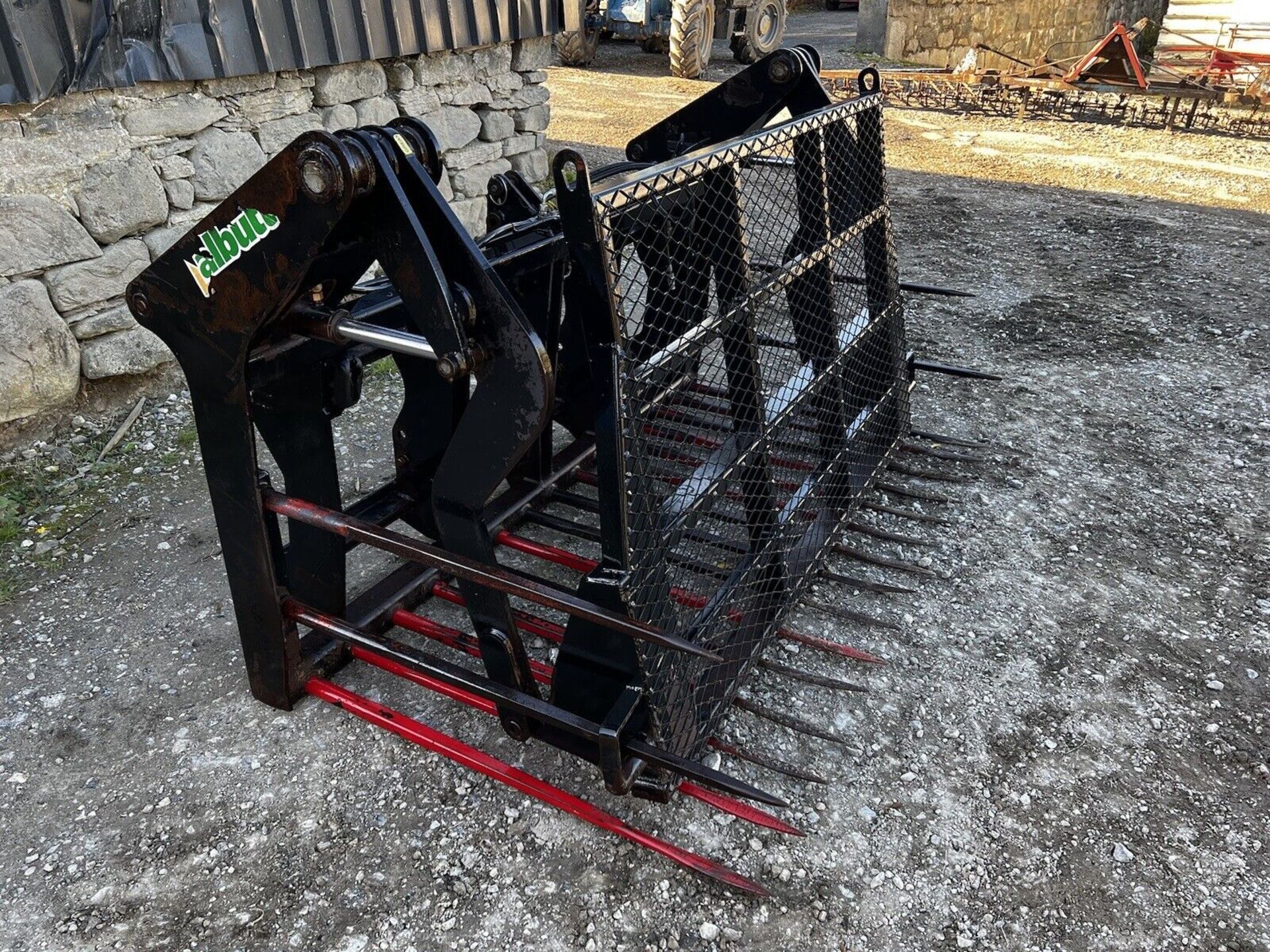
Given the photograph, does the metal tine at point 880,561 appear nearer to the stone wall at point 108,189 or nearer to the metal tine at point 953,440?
the metal tine at point 953,440

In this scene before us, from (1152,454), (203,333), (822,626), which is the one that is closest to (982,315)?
(1152,454)

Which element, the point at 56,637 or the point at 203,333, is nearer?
the point at 203,333

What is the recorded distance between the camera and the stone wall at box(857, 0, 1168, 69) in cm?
1465

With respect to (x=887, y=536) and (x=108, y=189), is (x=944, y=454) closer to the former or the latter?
(x=887, y=536)

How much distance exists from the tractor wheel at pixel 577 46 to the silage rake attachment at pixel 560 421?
1217 centimetres

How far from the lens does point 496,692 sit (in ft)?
7.95

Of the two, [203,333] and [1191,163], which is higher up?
[203,333]

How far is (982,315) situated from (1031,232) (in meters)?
2.01

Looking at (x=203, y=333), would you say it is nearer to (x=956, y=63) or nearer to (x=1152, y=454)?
(x=1152, y=454)

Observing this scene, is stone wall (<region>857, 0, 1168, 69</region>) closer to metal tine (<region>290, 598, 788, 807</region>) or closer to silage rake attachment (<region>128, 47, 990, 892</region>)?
silage rake attachment (<region>128, 47, 990, 892</region>)

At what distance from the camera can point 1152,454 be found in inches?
169

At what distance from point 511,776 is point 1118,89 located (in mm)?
10909

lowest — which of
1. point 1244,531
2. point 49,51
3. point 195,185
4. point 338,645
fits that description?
point 1244,531

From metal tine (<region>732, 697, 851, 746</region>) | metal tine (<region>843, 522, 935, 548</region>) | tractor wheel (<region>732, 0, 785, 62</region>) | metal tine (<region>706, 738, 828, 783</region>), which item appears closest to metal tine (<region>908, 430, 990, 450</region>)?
metal tine (<region>843, 522, 935, 548</region>)
